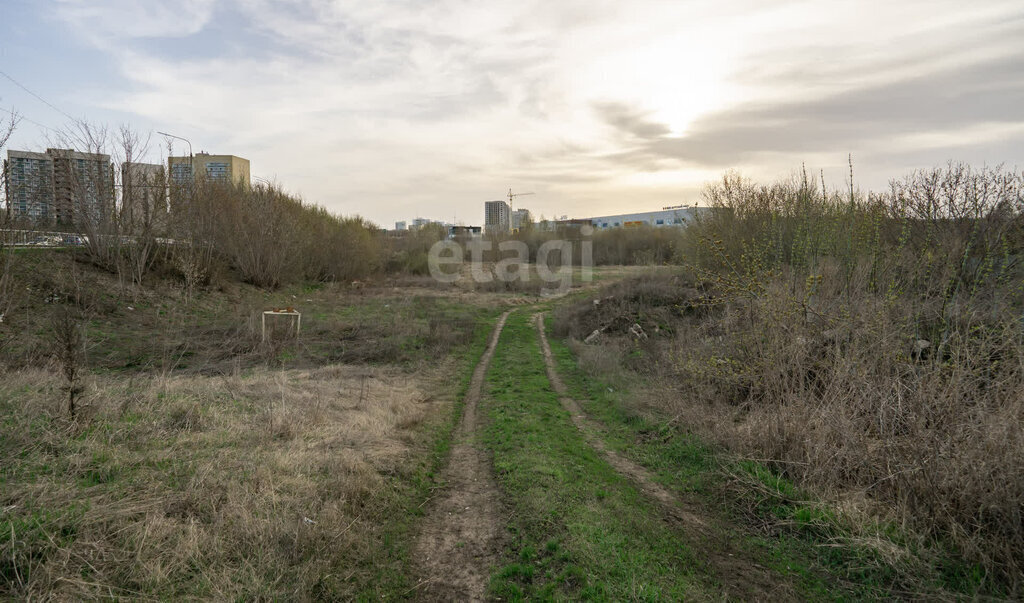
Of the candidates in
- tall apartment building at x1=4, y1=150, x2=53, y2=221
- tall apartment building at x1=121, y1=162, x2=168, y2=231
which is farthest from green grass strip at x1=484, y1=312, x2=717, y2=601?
tall apartment building at x1=121, y1=162, x2=168, y2=231

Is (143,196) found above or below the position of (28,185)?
above

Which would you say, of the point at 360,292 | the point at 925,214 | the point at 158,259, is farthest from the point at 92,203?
the point at 925,214

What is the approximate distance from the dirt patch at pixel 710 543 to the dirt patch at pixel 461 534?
1.83 meters

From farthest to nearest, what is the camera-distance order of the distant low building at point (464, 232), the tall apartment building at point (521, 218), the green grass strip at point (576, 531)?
the tall apartment building at point (521, 218) → the distant low building at point (464, 232) → the green grass strip at point (576, 531)

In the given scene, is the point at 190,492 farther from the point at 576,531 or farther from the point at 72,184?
the point at 72,184

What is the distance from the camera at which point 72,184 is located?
1872 centimetres

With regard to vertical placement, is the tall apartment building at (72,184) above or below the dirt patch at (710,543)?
above

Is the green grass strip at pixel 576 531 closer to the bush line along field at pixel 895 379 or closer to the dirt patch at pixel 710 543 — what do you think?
the dirt patch at pixel 710 543

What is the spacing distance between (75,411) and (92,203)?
19.4 metres

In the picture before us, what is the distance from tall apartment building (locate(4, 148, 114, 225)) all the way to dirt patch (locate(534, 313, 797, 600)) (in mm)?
19467

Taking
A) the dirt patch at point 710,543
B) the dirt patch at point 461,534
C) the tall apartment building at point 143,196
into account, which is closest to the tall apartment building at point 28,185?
the tall apartment building at point 143,196

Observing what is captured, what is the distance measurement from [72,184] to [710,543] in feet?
80.8

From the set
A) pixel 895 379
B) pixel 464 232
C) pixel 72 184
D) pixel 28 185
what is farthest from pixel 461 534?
pixel 464 232

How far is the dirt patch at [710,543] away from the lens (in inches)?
156
